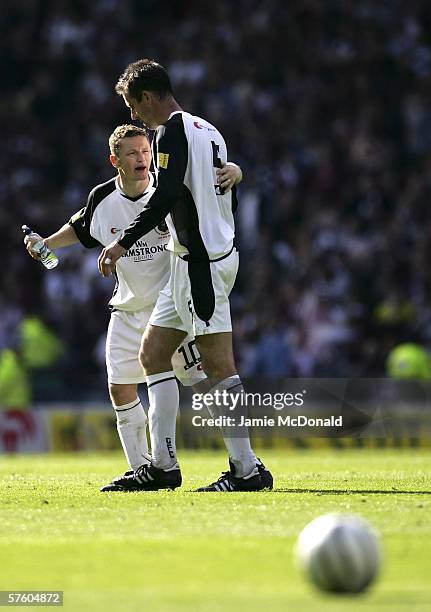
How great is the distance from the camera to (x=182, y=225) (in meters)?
8.23

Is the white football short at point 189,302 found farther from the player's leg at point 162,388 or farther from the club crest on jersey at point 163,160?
the club crest on jersey at point 163,160

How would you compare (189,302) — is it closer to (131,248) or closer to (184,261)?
(184,261)

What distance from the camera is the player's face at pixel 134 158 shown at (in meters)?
8.88

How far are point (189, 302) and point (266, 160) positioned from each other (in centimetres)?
1338

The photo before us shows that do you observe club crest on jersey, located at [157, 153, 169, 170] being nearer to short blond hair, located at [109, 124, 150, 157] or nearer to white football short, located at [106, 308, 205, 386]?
short blond hair, located at [109, 124, 150, 157]

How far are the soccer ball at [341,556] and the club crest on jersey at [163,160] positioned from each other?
12.2 ft

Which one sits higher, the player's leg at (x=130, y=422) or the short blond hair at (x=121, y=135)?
the short blond hair at (x=121, y=135)

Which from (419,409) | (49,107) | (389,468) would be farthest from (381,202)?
(389,468)

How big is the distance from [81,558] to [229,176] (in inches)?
129

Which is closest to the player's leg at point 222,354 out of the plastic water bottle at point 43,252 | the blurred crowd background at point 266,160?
the plastic water bottle at point 43,252

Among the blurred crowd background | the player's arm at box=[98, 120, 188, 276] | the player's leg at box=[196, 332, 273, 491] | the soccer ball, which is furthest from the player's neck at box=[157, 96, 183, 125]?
the blurred crowd background

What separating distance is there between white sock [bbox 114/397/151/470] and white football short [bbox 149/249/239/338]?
89cm

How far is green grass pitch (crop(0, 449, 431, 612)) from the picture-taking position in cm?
466

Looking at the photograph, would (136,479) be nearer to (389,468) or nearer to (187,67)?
(389,468)
